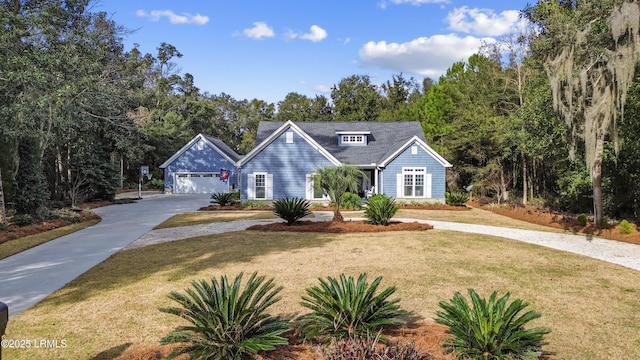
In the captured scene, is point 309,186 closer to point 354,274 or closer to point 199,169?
point 354,274

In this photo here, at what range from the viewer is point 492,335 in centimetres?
367

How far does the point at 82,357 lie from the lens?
13.9 feet

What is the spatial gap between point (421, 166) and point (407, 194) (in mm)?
1811

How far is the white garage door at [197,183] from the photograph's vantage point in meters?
35.6

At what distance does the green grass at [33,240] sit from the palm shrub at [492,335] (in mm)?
10192

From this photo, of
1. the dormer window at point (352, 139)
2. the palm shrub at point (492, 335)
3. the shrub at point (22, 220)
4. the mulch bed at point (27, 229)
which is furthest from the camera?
the dormer window at point (352, 139)

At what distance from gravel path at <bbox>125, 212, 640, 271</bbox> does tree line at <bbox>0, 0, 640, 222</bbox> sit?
2.38 meters

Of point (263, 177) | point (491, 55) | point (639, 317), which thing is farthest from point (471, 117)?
point (639, 317)

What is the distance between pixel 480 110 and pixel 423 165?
6.20 metres

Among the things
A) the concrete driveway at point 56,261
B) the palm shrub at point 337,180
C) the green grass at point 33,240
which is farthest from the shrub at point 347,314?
the palm shrub at point 337,180

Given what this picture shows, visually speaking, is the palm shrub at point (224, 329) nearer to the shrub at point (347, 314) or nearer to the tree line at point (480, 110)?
the shrub at point (347, 314)

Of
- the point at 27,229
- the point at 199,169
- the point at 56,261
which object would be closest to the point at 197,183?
the point at 199,169

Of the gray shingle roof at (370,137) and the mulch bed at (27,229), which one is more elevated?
the gray shingle roof at (370,137)

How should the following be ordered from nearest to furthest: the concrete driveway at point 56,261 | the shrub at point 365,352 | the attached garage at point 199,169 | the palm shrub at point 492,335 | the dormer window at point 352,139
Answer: the shrub at point 365,352
the palm shrub at point 492,335
the concrete driveway at point 56,261
the dormer window at point 352,139
the attached garage at point 199,169
